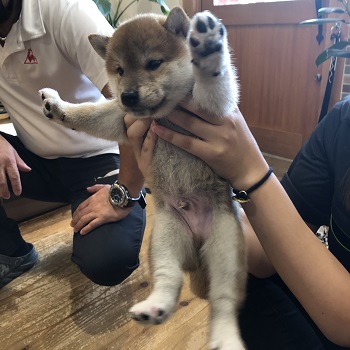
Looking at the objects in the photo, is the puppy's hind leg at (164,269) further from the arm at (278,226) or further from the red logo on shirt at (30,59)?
the red logo on shirt at (30,59)

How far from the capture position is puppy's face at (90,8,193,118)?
1111 mm

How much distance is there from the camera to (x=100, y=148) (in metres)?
1.89

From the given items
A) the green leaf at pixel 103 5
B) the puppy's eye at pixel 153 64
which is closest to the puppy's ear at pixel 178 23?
the puppy's eye at pixel 153 64

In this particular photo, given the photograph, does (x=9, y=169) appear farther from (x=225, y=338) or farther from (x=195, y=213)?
(x=225, y=338)

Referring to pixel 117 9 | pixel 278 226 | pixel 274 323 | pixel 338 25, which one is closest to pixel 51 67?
pixel 278 226

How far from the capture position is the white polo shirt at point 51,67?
1.59 meters

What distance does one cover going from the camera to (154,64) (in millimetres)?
1139

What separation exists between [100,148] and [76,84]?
0.32m

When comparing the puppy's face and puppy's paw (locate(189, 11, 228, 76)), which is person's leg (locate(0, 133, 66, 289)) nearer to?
the puppy's face

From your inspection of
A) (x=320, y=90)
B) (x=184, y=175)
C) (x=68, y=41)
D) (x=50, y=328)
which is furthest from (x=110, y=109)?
(x=320, y=90)

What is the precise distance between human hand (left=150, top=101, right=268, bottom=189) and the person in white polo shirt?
426 millimetres

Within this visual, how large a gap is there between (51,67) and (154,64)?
2.49 feet

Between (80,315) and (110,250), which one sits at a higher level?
(110,250)

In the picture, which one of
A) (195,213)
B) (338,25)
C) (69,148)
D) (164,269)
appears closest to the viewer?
(164,269)
